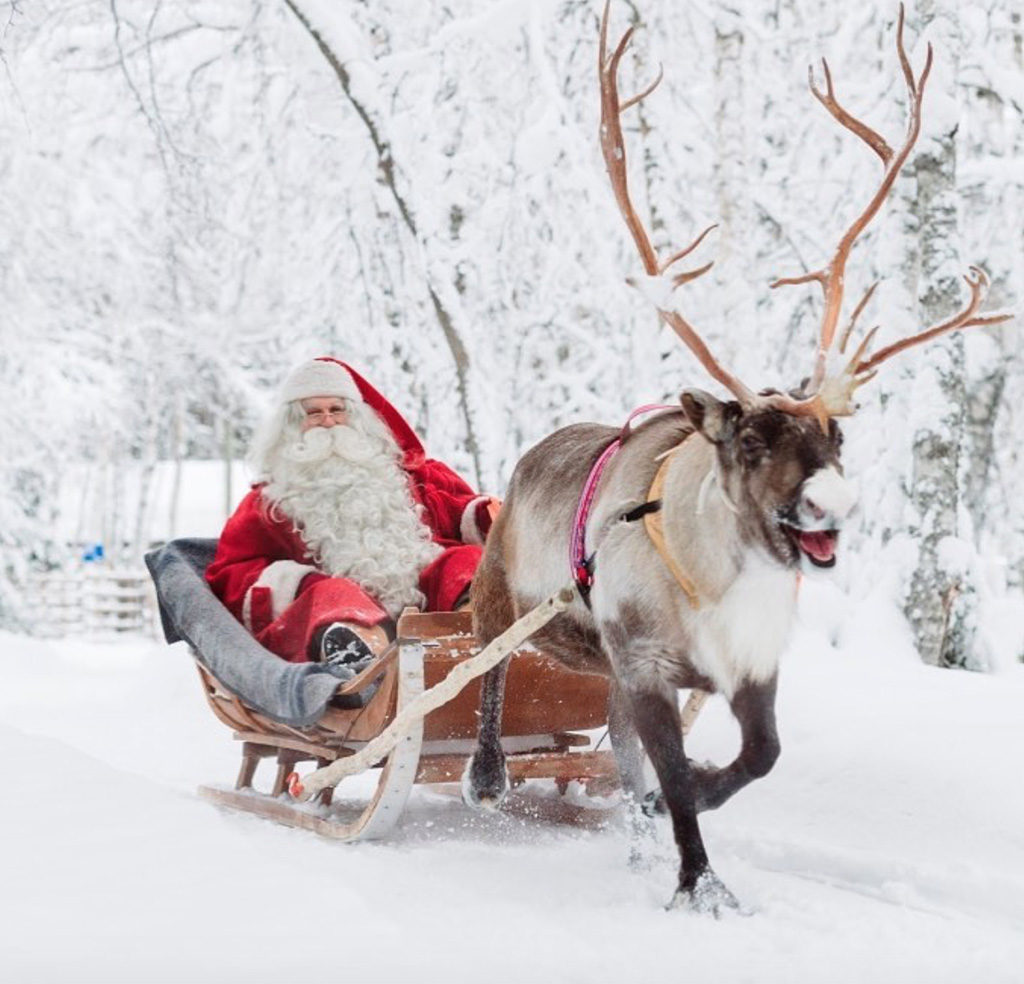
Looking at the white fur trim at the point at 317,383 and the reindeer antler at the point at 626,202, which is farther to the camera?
the white fur trim at the point at 317,383

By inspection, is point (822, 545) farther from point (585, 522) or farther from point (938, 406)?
point (938, 406)

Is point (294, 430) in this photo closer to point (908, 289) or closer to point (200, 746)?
point (200, 746)

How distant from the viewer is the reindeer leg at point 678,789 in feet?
11.1

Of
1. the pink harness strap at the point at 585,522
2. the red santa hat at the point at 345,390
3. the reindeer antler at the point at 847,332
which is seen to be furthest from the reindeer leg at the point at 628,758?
the red santa hat at the point at 345,390

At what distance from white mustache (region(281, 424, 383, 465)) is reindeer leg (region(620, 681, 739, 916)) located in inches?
85.8

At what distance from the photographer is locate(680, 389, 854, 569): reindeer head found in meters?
3.00

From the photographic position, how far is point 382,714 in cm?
412

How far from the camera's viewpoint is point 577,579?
3.74m

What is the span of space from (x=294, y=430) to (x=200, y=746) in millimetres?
2613

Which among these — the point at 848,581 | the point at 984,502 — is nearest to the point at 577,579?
the point at 848,581

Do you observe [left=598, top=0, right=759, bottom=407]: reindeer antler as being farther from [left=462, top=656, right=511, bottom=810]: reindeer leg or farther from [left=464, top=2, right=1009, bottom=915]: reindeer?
[left=462, top=656, right=511, bottom=810]: reindeer leg

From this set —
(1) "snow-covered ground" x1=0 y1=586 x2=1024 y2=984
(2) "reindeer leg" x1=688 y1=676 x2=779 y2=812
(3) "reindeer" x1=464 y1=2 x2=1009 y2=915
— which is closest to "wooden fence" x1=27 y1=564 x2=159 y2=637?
(1) "snow-covered ground" x1=0 y1=586 x2=1024 y2=984

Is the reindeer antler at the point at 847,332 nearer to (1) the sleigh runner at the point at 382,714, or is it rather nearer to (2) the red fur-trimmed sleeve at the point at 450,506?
(1) the sleigh runner at the point at 382,714

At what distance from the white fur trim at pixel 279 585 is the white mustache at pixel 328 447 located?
0.58 meters
